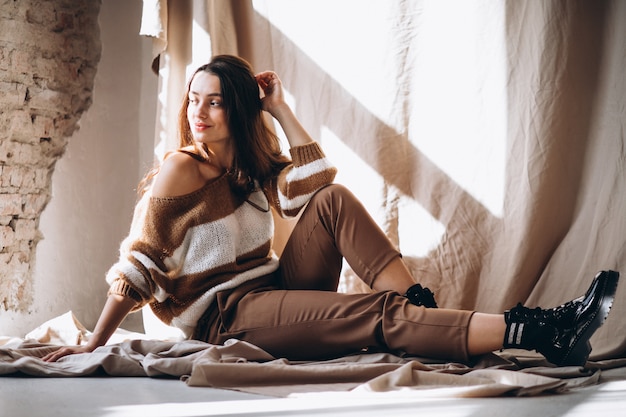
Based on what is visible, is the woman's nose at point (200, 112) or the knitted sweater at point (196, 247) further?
the woman's nose at point (200, 112)

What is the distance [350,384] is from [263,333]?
0.42 m

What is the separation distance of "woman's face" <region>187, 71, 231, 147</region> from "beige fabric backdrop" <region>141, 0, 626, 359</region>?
65 centimetres

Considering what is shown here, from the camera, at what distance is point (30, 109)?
2.98 meters

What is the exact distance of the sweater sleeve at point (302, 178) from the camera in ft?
7.66

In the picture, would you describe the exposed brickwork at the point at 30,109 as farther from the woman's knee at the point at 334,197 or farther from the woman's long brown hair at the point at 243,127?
the woman's knee at the point at 334,197

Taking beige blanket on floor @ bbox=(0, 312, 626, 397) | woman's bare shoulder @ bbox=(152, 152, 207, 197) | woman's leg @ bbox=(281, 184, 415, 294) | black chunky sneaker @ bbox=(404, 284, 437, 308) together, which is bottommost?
beige blanket on floor @ bbox=(0, 312, 626, 397)

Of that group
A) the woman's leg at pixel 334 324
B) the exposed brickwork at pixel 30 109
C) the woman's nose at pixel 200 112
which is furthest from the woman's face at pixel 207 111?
the exposed brickwork at pixel 30 109

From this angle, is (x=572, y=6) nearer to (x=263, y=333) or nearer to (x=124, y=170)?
(x=263, y=333)

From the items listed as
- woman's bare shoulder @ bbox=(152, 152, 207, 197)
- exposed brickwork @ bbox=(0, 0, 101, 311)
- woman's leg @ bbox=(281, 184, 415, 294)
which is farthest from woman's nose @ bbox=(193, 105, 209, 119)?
exposed brickwork @ bbox=(0, 0, 101, 311)

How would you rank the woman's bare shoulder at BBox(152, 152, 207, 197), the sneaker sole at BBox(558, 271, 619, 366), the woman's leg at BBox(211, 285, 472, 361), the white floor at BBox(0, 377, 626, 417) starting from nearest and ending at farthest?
1. the white floor at BBox(0, 377, 626, 417)
2. the sneaker sole at BBox(558, 271, 619, 366)
3. the woman's leg at BBox(211, 285, 472, 361)
4. the woman's bare shoulder at BBox(152, 152, 207, 197)

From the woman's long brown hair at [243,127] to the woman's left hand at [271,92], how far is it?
0.04 m

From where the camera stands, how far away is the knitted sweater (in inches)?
84.0

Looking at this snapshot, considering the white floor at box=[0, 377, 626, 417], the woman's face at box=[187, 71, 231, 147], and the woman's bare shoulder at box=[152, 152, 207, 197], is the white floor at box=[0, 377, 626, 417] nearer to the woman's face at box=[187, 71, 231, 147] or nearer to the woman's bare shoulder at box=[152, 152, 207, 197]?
the woman's bare shoulder at box=[152, 152, 207, 197]

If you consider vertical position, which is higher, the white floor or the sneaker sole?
the sneaker sole
